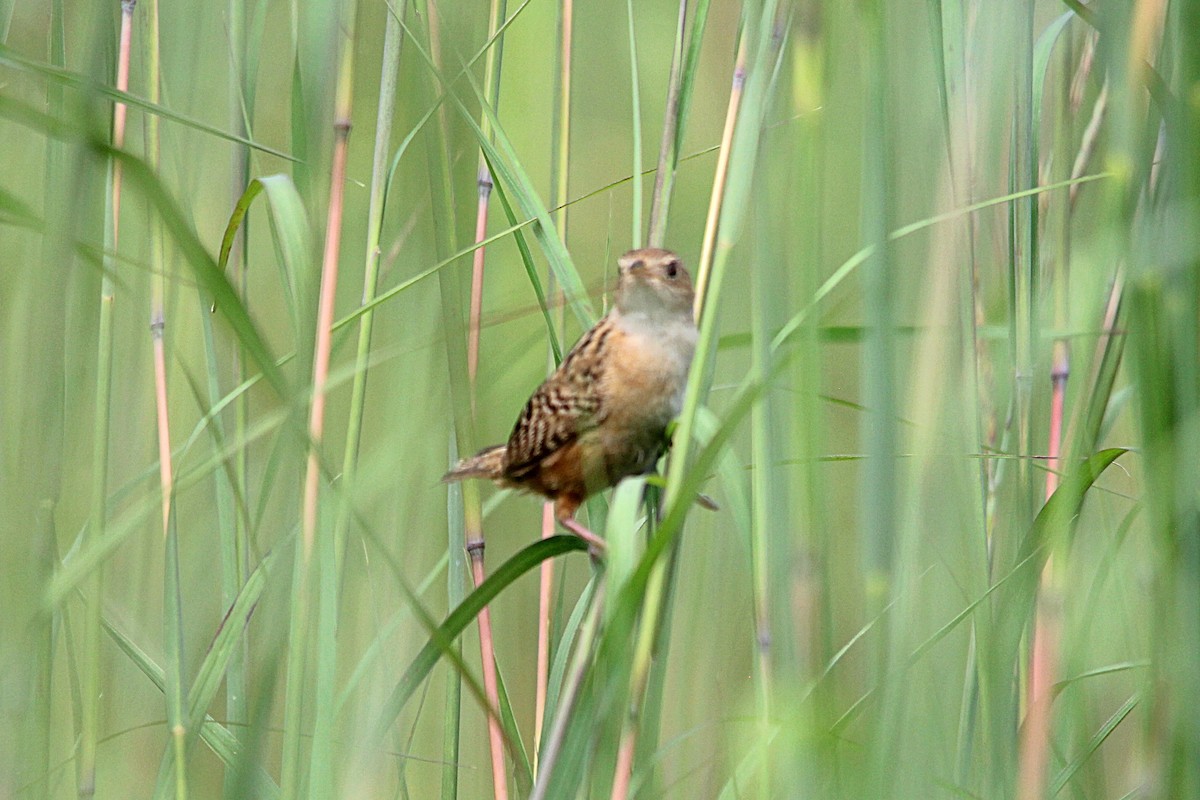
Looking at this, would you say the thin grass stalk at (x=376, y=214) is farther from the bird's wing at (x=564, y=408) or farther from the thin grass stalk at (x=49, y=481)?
the bird's wing at (x=564, y=408)

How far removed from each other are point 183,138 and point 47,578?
0.59m

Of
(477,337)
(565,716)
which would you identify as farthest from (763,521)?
(477,337)

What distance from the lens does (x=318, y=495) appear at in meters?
1.07

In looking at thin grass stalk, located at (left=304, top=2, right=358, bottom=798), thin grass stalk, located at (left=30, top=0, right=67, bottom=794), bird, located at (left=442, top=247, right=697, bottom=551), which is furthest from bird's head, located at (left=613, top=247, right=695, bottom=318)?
thin grass stalk, located at (left=30, top=0, right=67, bottom=794)

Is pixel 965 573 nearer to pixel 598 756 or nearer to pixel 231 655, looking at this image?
pixel 598 756

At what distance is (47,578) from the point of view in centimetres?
110

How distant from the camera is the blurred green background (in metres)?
0.91

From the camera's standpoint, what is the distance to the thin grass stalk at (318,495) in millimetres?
1085

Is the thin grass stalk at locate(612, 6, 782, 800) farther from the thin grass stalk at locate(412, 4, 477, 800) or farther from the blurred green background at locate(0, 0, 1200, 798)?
the thin grass stalk at locate(412, 4, 477, 800)

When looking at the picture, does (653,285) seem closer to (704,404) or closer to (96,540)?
(704,404)

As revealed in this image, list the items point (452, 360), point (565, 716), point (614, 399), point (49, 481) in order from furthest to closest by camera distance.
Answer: point (614, 399) → point (565, 716) → point (452, 360) → point (49, 481)

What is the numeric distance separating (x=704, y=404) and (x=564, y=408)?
51cm

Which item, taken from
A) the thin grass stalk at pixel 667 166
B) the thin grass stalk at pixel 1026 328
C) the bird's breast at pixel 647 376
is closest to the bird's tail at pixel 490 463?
the bird's breast at pixel 647 376

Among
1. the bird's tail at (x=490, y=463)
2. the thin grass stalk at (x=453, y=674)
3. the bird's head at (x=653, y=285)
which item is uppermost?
the bird's head at (x=653, y=285)
